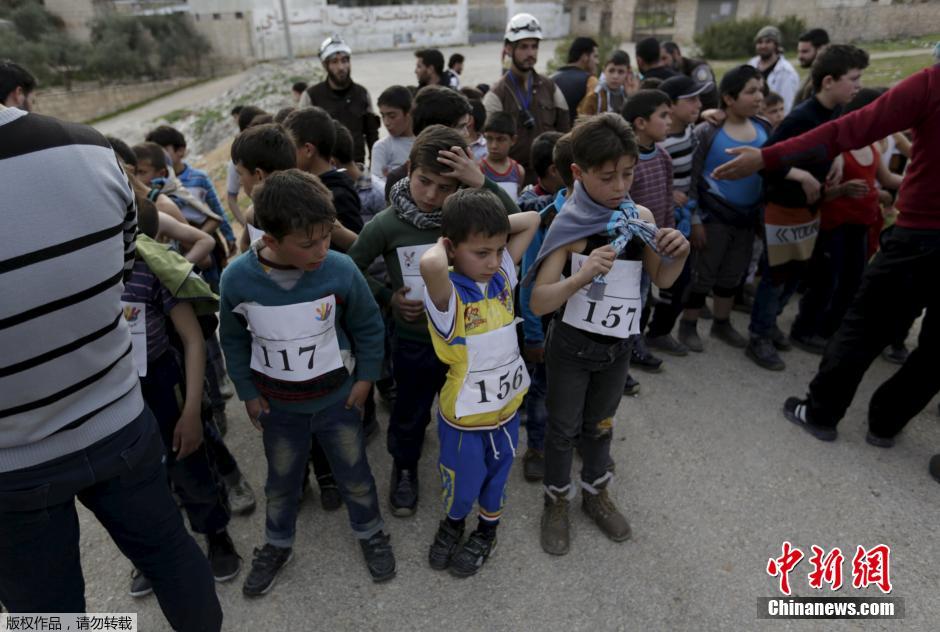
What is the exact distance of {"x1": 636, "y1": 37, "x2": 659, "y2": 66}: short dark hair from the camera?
6.34 metres

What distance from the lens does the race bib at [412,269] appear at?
263cm

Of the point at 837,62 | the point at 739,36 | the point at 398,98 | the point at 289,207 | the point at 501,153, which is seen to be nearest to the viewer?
the point at 289,207

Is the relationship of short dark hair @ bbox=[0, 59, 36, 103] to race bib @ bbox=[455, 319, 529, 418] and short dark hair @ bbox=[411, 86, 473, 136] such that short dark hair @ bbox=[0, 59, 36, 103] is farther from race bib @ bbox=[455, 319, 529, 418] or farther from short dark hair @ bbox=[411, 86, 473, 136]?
race bib @ bbox=[455, 319, 529, 418]

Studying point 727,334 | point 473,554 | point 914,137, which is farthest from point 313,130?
point 727,334

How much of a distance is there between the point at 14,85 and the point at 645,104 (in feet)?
11.4

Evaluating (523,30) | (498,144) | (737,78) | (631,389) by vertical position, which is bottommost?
(631,389)

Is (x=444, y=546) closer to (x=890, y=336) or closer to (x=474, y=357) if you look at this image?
(x=474, y=357)

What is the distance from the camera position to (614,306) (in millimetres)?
2465

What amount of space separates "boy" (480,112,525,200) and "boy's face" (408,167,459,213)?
982mm

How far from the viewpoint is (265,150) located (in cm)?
266

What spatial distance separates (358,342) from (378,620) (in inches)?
45.3

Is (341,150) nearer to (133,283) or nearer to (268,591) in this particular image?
(133,283)

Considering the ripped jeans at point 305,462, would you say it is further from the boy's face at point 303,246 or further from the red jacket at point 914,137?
the red jacket at point 914,137

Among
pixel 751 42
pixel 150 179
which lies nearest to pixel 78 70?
pixel 751 42
